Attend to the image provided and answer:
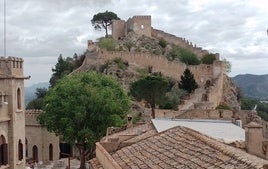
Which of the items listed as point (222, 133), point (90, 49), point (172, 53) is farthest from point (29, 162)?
point (172, 53)

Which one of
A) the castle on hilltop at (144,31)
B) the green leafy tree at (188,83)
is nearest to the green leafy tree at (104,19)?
the castle on hilltop at (144,31)

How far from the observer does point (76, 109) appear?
39562 millimetres

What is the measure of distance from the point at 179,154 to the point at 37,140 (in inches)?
1400

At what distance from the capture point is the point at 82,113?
39.5 meters

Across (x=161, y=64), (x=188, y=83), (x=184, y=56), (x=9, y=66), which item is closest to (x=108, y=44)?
(x=161, y=64)

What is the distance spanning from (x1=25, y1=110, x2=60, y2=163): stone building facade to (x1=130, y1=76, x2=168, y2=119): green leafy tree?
1480 centimetres

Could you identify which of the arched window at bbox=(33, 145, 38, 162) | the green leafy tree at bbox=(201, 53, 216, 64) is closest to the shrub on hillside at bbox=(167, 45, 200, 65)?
the green leafy tree at bbox=(201, 53, 216, 64)

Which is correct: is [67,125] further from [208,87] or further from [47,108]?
[208,87]

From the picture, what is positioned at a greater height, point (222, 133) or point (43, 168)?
point (222, 133)

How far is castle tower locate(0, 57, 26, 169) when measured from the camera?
31.5 meters

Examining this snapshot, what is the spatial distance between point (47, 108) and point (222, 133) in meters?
22.3

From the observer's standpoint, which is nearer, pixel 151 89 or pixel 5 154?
pixel 5 154

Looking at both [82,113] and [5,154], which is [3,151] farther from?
[82,113]

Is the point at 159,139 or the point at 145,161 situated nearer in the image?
the point at 145,161
